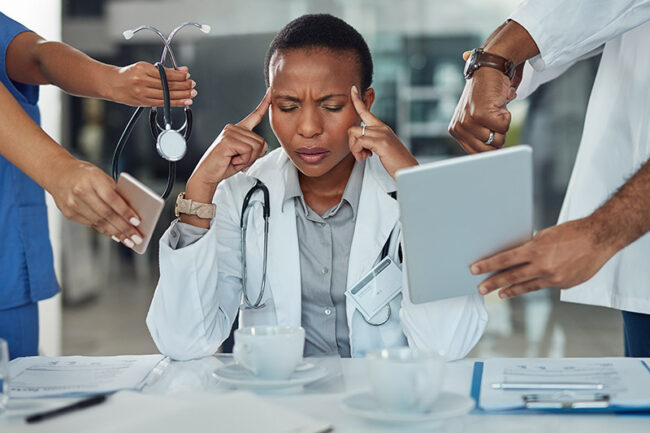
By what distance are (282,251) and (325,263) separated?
12 centimetres

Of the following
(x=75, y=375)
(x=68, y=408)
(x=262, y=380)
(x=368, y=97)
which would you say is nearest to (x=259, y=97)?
(x=368, y=97)

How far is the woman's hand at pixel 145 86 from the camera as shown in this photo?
1.69 m

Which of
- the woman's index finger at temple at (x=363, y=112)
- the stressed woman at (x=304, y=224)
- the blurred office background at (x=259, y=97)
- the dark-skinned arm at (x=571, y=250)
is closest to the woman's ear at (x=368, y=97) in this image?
the stressed woman at (x=304, y=224)

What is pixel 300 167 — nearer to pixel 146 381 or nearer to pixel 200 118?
pixel 146 381

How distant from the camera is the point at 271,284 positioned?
68.6 inches

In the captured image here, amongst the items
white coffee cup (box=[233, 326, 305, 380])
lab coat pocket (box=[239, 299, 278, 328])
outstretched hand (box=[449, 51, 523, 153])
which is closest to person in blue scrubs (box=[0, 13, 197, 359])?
lab coat pocket (box=[239, 299, 278, 328])

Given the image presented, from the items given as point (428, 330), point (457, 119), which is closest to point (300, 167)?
point (457, 119)

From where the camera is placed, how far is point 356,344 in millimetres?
1673

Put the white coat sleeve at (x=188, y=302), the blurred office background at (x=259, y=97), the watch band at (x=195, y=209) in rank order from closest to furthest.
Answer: the white coat sleeve at (x=188, y=302)
the watch band at (x=195, y=209)
the blurred office background at (x=259, y=97)

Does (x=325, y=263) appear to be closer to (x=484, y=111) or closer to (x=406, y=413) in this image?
(x=484, y=111)

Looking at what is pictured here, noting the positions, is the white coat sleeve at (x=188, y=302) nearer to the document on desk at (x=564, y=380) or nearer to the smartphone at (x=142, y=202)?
the smartphone at (x=142, y=202)

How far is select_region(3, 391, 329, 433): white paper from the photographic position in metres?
0.88

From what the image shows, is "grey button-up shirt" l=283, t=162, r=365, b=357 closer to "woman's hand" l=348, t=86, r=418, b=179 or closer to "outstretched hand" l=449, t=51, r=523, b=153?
"woman's hand" l=348, t=86, r=418, b=179

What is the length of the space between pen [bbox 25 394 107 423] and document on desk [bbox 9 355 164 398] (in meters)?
0.10
